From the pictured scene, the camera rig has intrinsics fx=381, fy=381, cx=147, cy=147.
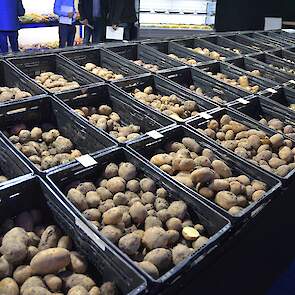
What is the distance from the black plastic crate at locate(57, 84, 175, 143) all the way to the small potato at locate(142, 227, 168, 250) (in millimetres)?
807

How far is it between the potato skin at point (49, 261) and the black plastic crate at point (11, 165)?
14.7 inches

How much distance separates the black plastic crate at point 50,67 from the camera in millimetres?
2467

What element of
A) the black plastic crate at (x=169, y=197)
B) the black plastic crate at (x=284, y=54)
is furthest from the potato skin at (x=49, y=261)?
the black plastic crate at (x=284, y=54)

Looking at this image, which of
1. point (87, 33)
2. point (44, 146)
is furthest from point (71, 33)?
point (44, 146)

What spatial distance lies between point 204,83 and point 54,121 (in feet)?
4.00

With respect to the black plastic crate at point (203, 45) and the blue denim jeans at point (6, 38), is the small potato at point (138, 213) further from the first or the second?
the blue denim jeans at point (6, 38)

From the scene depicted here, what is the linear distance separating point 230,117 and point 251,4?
16.9 ft

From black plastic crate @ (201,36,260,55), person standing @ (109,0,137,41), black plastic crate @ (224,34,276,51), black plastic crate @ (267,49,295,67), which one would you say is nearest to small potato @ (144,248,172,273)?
black plastic crate @ (201,36,260,55)

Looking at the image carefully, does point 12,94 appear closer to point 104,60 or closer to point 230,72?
point 104,60

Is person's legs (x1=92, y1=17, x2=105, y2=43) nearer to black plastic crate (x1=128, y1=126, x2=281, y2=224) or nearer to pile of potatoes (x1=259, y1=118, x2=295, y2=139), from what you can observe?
pile of potatoes (x1=259, y1=118, x2=295, y2=139)

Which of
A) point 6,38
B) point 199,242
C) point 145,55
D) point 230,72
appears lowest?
point 199,242

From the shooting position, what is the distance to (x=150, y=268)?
1.23 meters

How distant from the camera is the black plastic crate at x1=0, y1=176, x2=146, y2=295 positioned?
3.82ft

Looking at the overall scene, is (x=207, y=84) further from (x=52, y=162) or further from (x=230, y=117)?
(x=52, y=162)
